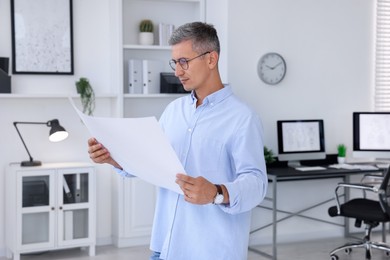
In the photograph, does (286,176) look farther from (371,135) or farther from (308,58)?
(308,58)

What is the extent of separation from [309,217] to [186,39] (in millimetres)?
3952

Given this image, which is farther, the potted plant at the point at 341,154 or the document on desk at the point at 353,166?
the potted plant at the point at 341,154

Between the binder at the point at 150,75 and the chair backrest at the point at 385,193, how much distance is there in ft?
6.64

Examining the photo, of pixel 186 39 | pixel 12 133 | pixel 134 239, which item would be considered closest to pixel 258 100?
pixel 134 239

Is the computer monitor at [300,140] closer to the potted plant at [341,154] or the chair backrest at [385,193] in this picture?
the potted plant at [341,154]

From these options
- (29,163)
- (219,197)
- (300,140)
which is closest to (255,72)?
(300,140)

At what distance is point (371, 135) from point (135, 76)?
83.7 inches

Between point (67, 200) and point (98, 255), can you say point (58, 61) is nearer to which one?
point (67, 200)

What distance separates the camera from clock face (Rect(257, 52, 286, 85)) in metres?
5.32

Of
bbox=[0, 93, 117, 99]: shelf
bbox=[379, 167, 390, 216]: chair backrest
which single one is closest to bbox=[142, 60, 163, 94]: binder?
bbox=[0, 93, 117, 99]: shelf

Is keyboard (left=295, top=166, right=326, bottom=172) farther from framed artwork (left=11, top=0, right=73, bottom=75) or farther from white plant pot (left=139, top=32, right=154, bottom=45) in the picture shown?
framed artwork (left=11, top=0, right=73, bottom=75)

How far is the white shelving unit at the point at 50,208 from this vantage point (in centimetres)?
471

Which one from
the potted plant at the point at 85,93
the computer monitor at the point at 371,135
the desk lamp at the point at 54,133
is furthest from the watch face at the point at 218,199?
the computer monitor at the point at 371,135

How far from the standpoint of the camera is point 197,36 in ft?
6.22
